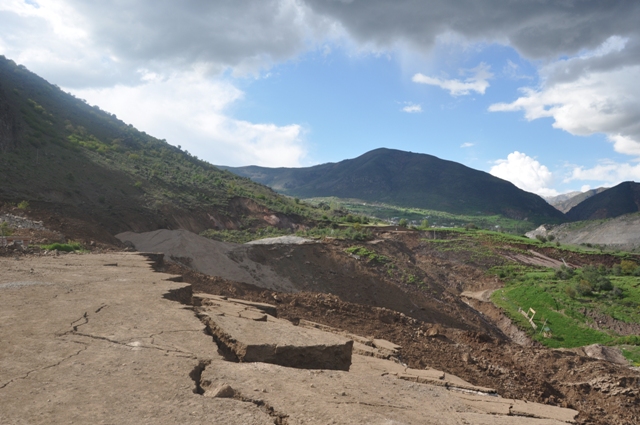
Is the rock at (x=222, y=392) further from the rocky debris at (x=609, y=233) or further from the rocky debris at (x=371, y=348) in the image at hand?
the rocky debris at (x=609, y=233)

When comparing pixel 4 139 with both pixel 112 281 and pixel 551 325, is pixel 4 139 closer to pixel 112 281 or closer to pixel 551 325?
pixel 112 281

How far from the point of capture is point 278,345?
5.22m

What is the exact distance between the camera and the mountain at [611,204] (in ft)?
516

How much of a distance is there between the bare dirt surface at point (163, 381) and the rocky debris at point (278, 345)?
142 mm

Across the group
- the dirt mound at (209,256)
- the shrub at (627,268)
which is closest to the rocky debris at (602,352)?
the dirt mound at (209,256)

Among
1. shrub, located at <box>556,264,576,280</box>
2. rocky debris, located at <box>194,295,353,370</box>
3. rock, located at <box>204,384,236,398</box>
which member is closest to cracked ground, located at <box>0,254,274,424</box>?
rock, located at <box>204,384,236,398</box>

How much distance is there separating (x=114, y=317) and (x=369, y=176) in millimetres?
161770

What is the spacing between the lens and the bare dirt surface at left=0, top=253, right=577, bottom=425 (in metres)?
3.41

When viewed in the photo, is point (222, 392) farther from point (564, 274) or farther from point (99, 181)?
point (564, 274)

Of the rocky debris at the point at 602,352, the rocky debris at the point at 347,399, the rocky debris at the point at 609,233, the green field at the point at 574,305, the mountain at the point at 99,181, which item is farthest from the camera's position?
the rocky debris at the point at 609,233

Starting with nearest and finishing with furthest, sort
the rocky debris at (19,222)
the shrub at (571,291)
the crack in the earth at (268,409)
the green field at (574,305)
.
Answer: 1. the crack in the earth at (268,409)
2. the rocky debris at (19,222)
3. the green field at (574,305)
4. the shrub at (571,291)

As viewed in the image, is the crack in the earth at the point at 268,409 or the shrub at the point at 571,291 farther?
the shrub at the point at 571,291

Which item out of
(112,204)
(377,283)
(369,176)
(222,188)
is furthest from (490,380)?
(369,176)

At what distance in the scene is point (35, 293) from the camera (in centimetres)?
698
